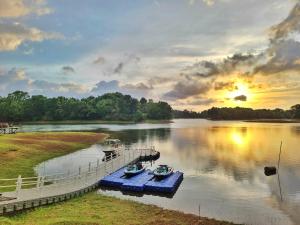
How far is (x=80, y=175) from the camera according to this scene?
4519cm

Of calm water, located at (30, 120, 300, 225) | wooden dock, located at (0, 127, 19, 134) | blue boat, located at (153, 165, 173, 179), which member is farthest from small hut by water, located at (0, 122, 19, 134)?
blue boat, located at (153, 165, 173, 179)

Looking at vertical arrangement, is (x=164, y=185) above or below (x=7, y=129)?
below

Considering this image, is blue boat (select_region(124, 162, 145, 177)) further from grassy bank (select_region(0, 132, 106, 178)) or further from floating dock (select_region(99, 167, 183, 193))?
grassy bank (select_region(0, 132, 106, 178))

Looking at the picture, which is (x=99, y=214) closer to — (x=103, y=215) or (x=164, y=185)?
(x=103, y=215)

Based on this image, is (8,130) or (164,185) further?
(8,130)

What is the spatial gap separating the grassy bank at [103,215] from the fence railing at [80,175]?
3.20 m

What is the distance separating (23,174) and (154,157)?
3620 centimetres

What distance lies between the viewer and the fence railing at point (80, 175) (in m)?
36.0

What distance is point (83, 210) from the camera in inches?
1345

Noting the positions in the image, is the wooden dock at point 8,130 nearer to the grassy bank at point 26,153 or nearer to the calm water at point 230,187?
the grassy bank at point 26,153

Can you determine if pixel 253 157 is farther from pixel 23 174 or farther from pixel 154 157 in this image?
pixel 23 174

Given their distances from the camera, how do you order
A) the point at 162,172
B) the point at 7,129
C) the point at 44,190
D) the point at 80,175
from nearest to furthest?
the point at 44,190 → the point at 80,175 → the point at 162,172 → the point at 7,129

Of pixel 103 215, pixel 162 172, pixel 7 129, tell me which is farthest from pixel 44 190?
pixel 7 129

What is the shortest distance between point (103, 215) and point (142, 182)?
1590cm
